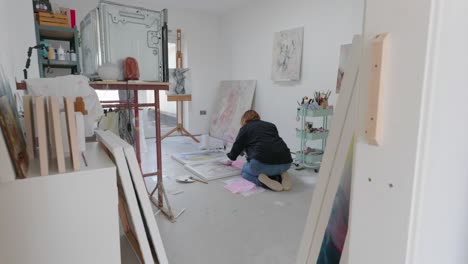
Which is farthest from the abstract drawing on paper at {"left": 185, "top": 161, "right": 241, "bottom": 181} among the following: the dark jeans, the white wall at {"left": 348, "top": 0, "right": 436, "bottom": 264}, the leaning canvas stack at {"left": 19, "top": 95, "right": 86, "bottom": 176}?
the white wall at {"left": 348, "top": 0, "right": 436, "bottom": 264}

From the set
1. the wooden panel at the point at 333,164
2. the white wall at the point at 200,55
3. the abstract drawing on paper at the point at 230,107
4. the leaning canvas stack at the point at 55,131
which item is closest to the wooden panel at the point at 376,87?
the wooden panel at the point at 333,164

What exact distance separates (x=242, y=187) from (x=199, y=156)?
1401mm

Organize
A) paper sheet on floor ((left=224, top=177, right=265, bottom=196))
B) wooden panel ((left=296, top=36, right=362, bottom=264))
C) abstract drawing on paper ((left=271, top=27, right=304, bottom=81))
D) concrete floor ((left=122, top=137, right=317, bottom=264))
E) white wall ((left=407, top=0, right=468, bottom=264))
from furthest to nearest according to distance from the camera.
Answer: abstract drawing on paper ((left=271, top=27, right=304, bottom=81)), paper sheet on floor ((left=224, top=177, right=265, bottom=196)), concrete floor ((left=122, top=137, right=317, bottom=264)), wooden panel ((left=296, top=36, right=362, bottom=264)), white wall ((left=407, top=0, right=468, bottom=264))

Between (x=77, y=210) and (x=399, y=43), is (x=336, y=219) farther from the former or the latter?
(x=77, y=210)

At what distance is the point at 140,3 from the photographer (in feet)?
16.9

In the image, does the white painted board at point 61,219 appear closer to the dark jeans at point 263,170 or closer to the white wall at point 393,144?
the white wall at point 393,144

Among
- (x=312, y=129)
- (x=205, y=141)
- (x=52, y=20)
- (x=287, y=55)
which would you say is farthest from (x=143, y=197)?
(x=205, y=141)

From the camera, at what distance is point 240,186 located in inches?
121

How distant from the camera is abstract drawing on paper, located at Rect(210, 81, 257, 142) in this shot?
5.39 metres

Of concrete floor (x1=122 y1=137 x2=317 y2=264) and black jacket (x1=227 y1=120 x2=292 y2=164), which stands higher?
black jacket (x1=227 y1=120 x2=292 y2=164)

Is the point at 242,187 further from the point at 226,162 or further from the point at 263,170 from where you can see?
the point at 226,162

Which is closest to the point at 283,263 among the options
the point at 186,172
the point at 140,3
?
the point at 186,172

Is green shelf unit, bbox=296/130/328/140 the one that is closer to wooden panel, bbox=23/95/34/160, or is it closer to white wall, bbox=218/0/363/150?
white wall, bbox=218/0/363/150

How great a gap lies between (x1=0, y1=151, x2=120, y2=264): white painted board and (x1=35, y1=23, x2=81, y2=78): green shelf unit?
9.71 feet
